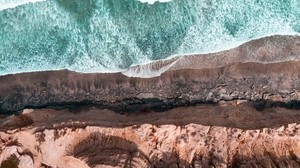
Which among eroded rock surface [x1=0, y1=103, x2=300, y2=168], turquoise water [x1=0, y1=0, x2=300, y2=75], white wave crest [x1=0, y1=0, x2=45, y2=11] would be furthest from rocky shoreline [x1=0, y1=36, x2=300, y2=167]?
white wave crest [x1=0, y1=0, x2=45, y2=11]

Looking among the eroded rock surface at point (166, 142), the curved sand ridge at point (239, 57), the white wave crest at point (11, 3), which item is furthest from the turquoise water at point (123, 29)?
the eroded rock surface at point (166, 142)

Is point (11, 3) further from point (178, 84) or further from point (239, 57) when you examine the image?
point (239, 57)

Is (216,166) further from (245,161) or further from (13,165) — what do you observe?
(13,165)

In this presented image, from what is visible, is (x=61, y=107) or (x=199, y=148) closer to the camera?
(x=199, y=148)

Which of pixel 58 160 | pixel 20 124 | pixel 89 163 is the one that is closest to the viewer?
pixel 89 163

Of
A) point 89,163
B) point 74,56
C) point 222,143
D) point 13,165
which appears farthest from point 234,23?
point 13,165

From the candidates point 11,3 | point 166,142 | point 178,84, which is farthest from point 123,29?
point 166,142

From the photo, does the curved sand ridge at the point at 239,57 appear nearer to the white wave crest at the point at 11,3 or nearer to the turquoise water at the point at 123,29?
the turquoise water at the point at 123,29

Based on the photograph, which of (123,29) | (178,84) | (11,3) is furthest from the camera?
(178,84)

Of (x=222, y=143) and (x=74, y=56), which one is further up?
(x=74, y=56)
